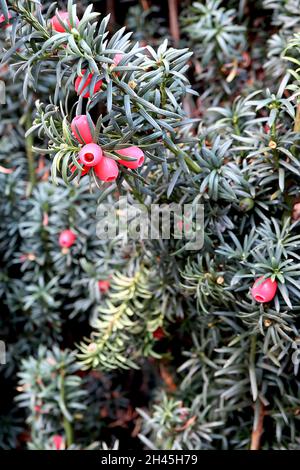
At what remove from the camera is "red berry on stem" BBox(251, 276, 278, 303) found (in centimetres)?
87

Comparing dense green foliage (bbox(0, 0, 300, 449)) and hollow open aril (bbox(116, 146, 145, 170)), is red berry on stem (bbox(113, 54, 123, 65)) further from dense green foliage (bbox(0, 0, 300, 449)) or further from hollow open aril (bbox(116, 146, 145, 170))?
hollow open aril (bbox(116, 146, 145, 170))

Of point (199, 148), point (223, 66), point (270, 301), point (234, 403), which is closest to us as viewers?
point (270, 301)

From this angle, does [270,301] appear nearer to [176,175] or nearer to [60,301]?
[176,175]

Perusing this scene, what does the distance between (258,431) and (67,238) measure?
1.90 ft

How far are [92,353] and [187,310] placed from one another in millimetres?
215

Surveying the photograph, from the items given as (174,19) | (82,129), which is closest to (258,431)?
(82,129)

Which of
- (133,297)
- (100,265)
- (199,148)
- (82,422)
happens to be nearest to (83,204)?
(100,265)

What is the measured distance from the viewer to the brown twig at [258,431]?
1085mm

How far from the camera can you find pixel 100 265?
4.35ft

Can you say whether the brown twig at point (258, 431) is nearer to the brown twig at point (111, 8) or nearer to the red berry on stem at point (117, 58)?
the red berry on stem at point (117, 58)

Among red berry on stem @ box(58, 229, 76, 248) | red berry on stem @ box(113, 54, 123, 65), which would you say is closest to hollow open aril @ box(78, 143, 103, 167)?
red berry on stem @ box(113, 54, 123, 65)

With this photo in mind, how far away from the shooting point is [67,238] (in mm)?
→ 1291

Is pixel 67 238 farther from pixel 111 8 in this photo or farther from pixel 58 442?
pixel 111 8

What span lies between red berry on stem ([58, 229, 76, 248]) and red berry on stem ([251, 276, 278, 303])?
0.54 meters
